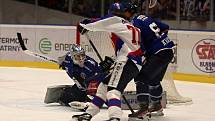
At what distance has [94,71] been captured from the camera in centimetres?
552

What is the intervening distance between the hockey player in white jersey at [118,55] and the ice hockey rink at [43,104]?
50 centimetres

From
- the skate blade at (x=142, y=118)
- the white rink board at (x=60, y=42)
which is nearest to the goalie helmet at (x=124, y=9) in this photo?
the skate blade at (x=142, y=118)

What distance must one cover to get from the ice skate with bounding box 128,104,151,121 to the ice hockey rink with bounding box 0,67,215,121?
9cm

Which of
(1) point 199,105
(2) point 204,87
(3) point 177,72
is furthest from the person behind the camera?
(3) point 177,72

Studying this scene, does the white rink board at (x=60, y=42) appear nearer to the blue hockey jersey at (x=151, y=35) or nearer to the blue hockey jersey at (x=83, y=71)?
the blue hockey jersey at (x=83, y=71)

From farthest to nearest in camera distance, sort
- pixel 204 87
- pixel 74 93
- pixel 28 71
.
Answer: pixel 28 71 → pixel 204 87 → pixel 74 93

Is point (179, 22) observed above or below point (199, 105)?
above

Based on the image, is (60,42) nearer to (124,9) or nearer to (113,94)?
(124,9)

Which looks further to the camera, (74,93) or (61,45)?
(61,45)

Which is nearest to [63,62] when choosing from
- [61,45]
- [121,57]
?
[121,57]

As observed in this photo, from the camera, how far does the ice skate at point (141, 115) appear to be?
187 inches

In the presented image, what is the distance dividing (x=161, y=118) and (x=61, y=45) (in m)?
5.08

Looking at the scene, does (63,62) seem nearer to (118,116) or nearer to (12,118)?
(12,118)

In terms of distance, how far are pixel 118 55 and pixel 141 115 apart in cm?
63
